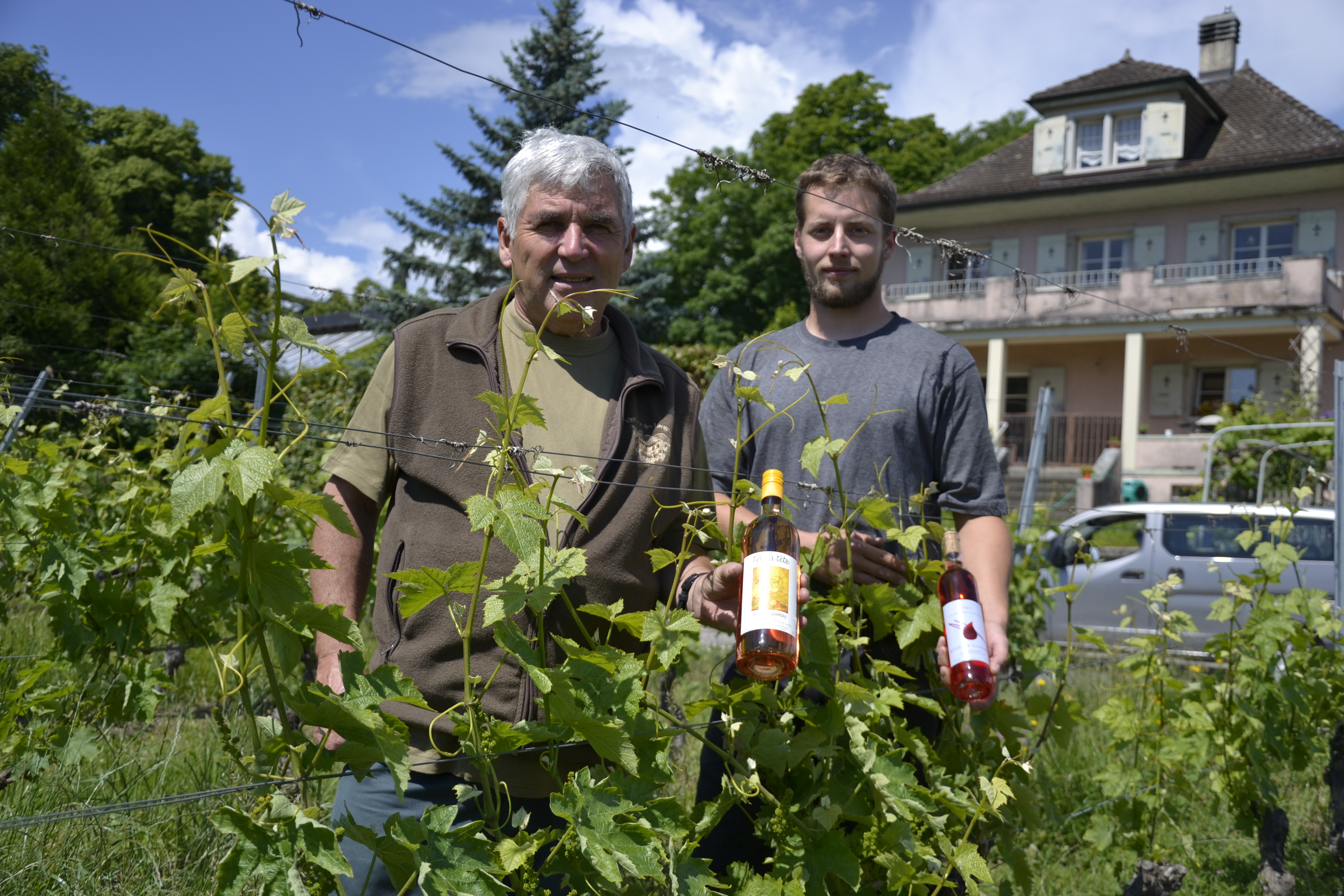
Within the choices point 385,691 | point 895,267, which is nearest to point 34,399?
point 385,691

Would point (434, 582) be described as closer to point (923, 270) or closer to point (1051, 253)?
point (1051, 253)

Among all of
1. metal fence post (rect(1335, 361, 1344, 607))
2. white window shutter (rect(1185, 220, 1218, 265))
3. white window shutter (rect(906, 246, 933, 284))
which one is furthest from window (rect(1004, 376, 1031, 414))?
metal fence post (rect(1335, 361, 1344, 607))

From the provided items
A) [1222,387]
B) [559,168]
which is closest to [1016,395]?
[1222,387]

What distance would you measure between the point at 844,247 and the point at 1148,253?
2166 centimetres

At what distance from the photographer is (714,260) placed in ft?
102

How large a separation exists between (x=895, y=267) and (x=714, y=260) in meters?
7.87

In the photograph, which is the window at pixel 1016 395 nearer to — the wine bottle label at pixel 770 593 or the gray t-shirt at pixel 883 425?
the gray t-shirt at pixel 883 425

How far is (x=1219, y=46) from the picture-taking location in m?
24.0

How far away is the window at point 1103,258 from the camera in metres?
21.3

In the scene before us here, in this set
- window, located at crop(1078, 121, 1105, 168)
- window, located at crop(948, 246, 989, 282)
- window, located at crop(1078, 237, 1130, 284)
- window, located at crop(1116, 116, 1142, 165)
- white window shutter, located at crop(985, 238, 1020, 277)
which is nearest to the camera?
window, located at crop(948, 246, 989, 282)

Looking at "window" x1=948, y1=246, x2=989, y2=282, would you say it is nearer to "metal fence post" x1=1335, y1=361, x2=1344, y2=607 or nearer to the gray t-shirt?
the gray t-shirt

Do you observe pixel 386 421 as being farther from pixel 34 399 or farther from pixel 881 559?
pixel 34 399

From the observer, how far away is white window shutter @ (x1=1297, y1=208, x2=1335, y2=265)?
19.2 meters

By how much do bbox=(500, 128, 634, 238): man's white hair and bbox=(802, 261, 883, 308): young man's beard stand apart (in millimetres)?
667
